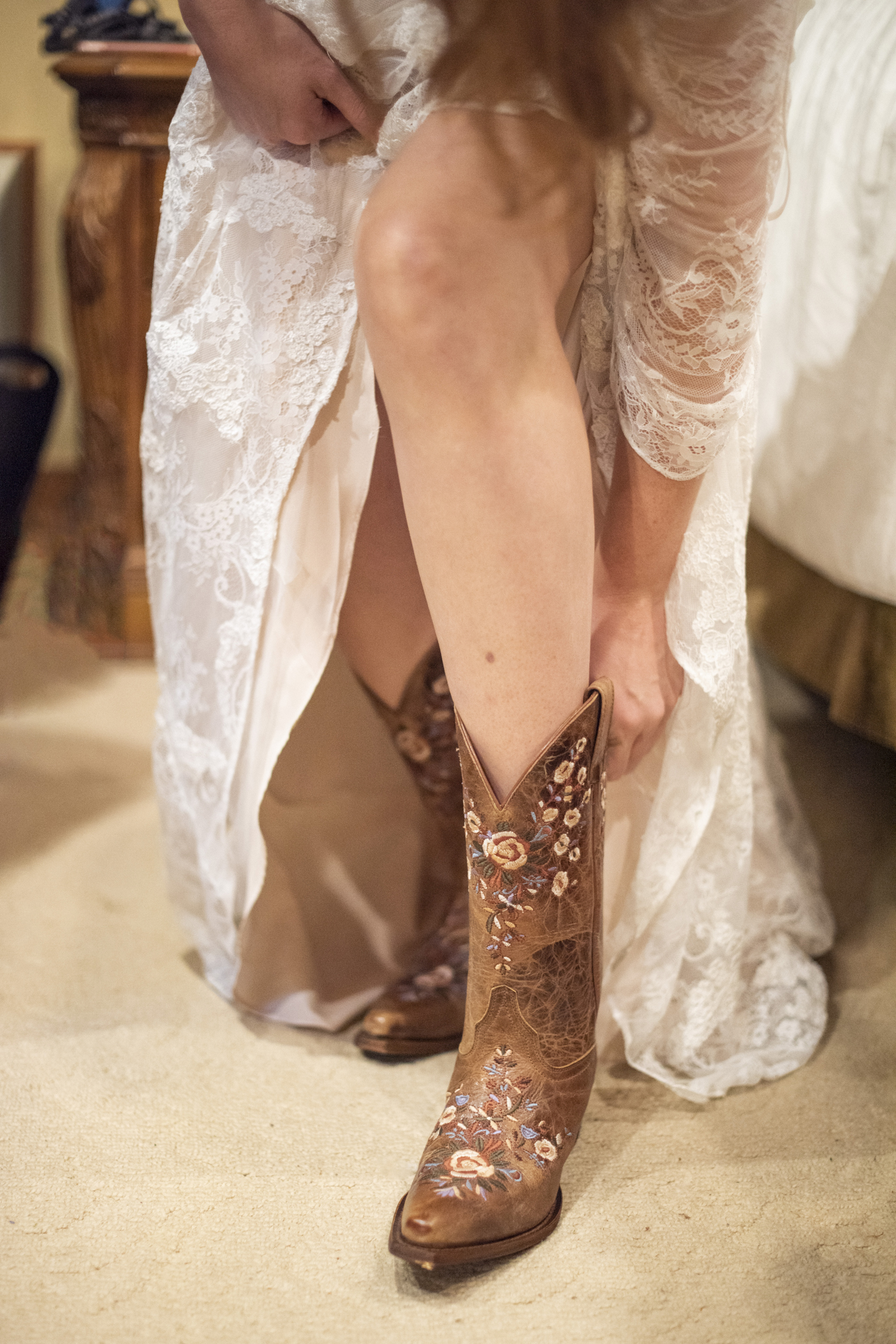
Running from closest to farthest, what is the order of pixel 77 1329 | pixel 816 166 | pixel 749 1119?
pixel 77 1329 → pixel 749 1119 → pixel 816 166

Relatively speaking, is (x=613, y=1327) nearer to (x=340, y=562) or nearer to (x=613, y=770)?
(x=613, y=770)

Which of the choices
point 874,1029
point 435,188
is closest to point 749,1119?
point 874,1029

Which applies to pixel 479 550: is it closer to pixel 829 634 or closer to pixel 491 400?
pixel 491 400

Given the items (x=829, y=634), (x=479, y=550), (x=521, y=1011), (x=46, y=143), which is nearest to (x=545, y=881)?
(x=521, y=1011)

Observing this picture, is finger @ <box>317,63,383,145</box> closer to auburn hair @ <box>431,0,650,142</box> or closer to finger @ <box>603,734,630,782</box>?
auburn hair @ <box>431,0,650,142</box>

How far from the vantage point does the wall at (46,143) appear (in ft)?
6.13

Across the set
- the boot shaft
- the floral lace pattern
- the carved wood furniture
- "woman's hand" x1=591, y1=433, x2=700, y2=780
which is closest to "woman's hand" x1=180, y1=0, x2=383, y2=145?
"woman's hand" x1=591, y1=433, x2=700, y2=780

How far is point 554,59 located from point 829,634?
723 mm

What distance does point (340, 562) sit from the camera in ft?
2.20

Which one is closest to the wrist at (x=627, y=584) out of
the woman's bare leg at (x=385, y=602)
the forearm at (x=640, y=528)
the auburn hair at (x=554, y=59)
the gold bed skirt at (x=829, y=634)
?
the forearm at (x=640, y=528)

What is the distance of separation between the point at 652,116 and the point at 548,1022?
1.56 feet

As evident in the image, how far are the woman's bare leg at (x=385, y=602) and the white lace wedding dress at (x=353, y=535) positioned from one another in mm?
27

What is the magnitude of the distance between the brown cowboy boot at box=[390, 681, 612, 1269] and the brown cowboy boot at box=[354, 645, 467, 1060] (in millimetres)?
128

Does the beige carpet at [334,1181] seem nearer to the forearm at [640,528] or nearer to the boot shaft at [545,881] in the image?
the boot shaft at [545,881]
